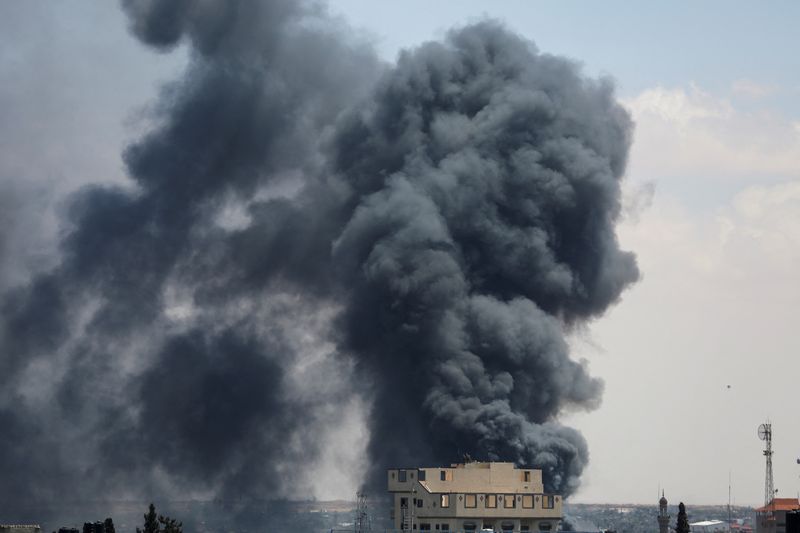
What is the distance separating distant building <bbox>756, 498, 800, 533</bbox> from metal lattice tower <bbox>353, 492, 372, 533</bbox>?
33248 mm

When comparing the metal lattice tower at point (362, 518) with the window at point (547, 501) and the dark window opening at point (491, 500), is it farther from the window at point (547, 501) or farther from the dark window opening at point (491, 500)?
the window at point (547, 501)

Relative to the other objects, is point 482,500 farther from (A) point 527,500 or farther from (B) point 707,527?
(B) point 707,527

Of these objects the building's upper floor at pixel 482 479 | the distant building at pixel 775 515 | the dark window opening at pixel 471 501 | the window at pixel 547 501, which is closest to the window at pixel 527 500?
the building's upper floor at pixel 482 479

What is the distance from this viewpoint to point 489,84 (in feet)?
414

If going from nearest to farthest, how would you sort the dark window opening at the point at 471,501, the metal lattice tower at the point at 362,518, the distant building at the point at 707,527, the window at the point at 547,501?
1. the dark window opening at the point at 471,501
2. the window at the point at 547,501
3. the metal lattice tower at the point at 362,518
4. the distant building at the point at 707,527

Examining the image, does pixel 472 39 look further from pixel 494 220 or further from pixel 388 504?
pixel 388 504

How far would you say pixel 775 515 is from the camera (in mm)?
130000

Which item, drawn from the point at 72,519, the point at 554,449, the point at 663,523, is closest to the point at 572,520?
the point at 554,449

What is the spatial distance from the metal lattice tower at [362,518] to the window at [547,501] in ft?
39.1

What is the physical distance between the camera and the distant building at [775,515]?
420 ft

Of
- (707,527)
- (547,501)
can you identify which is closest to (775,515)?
(547,501)

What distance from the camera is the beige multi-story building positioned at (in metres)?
102

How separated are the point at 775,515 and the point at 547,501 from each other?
33.6 metres

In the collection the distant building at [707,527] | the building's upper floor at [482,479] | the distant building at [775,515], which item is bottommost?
the distant building at [707,527]
